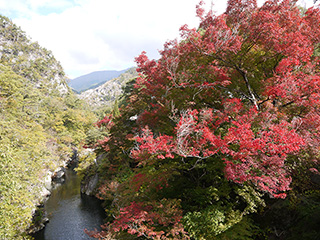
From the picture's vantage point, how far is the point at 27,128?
17.3 metres

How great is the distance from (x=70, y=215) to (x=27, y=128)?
8.99 m

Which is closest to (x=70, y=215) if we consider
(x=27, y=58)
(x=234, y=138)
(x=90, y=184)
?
(x=90, y=184)

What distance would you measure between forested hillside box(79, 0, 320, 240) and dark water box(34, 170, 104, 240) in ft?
30.2

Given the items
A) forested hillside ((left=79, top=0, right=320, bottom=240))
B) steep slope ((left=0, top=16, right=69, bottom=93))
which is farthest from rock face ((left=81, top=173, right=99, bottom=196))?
steep slope ((left=0, top=16, right=69, bottom=93))

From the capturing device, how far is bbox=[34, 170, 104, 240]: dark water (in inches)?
549

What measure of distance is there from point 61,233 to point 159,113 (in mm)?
13036

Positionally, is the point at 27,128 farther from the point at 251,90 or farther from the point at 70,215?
the point at 251,90

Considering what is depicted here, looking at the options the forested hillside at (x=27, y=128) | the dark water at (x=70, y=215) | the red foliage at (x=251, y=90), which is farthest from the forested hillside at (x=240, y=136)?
the dark water at (x=70, y=215)

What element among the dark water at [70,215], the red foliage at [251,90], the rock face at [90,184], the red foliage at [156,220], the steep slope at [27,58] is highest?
the steep slope at [27,58]

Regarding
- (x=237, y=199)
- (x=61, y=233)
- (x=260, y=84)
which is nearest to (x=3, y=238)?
(x=61, y=233)

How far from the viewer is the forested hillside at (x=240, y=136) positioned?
578 centimetres

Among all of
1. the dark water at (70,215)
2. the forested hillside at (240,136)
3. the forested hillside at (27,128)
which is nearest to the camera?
the forested hillside at (240,136)

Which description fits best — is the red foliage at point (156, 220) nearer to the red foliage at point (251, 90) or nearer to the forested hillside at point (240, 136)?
the forested hillside at point (240, 136)

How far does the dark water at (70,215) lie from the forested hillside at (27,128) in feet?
6.18
